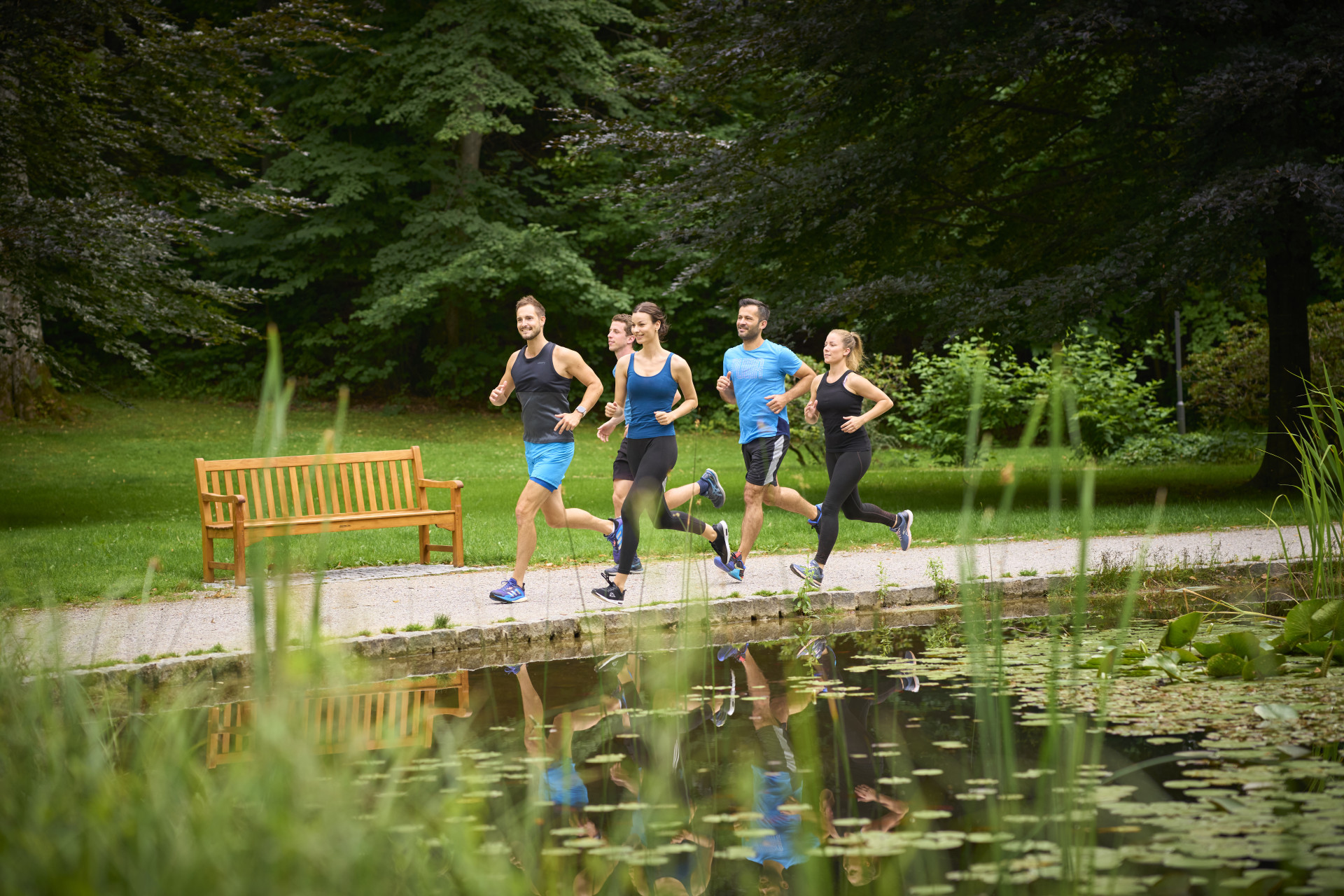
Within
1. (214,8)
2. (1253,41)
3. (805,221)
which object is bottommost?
(805,221)

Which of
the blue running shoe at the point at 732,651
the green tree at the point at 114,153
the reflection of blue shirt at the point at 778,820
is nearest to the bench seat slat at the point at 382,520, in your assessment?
the blue running shoe at the point at 732,651

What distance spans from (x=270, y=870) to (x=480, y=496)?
14.5m

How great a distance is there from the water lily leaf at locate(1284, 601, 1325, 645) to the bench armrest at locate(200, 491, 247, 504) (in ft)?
22.1

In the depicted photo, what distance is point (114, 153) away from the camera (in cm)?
1464

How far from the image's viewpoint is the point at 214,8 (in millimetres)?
32000

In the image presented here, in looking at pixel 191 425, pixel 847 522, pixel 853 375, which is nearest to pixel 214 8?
pixel 191 425

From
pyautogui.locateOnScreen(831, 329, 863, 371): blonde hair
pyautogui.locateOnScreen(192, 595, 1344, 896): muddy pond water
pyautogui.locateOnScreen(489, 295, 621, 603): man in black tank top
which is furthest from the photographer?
pyautogui.locateOnScreen(831, 329, 863, 371): blonde hair

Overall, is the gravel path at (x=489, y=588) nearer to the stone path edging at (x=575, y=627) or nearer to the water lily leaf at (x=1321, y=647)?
the stone path edging at (x=575, y=627)

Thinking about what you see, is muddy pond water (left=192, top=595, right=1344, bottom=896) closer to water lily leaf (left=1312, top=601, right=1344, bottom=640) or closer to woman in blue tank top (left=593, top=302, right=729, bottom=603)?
water lily leaf (left=1312, top=601, right=1344, bottom=640)

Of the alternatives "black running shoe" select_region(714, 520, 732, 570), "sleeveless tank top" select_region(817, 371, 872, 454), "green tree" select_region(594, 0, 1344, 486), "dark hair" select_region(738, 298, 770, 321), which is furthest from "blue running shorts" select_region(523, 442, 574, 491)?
"green tree" select_region(594, 0, 1344, 486)

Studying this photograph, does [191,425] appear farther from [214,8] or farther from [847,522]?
[847,522]

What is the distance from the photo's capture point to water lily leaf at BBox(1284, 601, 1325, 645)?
5.77 metres

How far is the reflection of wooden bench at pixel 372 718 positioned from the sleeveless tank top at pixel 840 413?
3514 mm

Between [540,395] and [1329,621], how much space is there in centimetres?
480
